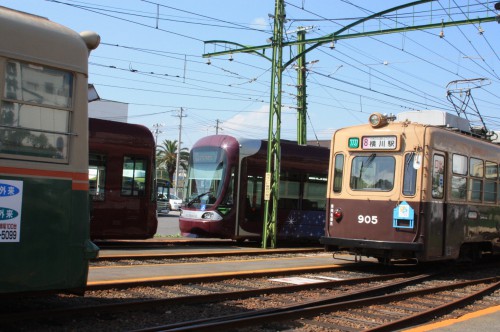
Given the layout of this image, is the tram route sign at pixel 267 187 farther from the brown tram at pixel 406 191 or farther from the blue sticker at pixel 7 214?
the blue sticker at pixel 7 214

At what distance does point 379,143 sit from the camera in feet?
40.2

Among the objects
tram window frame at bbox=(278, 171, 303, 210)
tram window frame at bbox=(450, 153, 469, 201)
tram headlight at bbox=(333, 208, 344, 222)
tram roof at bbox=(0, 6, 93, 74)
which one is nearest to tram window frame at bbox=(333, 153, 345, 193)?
tram headlight at bbox=(333, 208, 344, 222)

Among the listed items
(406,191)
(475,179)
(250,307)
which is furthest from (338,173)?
(250,307)

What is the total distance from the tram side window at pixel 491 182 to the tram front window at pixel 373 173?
3.11 meters

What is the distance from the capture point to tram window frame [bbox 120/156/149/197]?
15188 millimetres

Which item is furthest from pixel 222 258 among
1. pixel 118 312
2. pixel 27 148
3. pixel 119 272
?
pixel 27 148

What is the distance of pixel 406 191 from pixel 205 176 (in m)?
7.49

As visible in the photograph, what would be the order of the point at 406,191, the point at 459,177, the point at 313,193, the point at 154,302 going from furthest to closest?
the point at 313,193
the point at 459,177
the point at 406,191
the point at 154,302

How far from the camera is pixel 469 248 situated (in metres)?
13.8

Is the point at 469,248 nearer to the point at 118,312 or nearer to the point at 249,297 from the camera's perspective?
the point at 249,297

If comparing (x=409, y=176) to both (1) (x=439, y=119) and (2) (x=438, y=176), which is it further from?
(1) (x=439, y=119)

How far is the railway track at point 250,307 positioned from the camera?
21.3 ft

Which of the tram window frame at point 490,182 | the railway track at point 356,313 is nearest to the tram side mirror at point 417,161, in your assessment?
the railway track at point 356,313

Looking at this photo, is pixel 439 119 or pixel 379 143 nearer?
pixel 379 143
